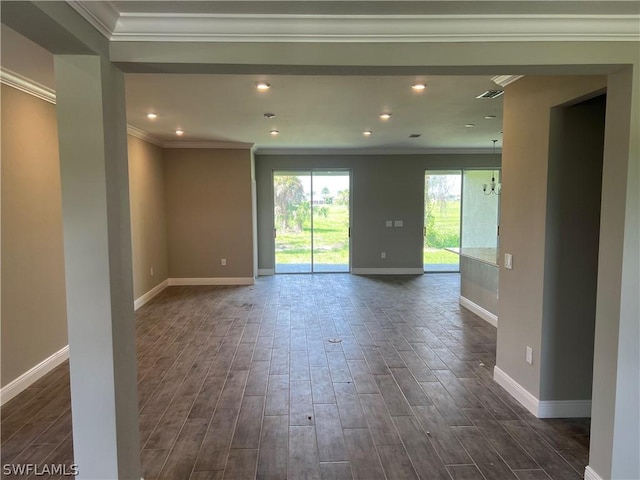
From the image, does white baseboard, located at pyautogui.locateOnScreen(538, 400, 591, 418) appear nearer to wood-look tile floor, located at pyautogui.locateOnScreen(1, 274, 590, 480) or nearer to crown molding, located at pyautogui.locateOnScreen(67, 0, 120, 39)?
wood-look tile floor, located at pyautogui.locateOnScreen(1, 274, 590, 480)

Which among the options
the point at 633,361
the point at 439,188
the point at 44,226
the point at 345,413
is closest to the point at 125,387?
the point at 345,413

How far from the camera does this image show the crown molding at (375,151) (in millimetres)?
8133

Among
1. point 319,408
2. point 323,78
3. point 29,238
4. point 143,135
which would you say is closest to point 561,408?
point 319,408

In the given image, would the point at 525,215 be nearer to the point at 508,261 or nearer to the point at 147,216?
the point at 508,261

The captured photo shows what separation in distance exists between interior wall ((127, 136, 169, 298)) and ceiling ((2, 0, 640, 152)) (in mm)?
381

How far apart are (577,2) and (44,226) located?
4183 mm

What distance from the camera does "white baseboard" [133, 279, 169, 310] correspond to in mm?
5887

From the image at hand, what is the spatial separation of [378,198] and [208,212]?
3.57 meters

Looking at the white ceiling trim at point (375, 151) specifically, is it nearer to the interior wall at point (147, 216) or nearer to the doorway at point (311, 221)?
the doorway at point (311, 221)

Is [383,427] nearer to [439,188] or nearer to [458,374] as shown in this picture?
[458,374]

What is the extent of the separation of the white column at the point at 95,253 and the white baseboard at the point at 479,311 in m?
4.41

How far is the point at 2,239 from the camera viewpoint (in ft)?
9.88

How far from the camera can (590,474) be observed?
7.11 feet

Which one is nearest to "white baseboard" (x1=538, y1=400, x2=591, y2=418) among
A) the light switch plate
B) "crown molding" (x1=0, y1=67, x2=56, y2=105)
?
the light switch plate
